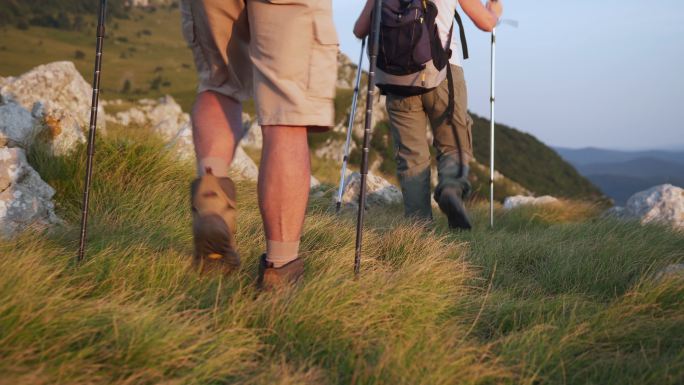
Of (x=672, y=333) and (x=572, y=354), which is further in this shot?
(x=672, y=333)

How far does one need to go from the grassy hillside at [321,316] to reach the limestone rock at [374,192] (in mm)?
4054

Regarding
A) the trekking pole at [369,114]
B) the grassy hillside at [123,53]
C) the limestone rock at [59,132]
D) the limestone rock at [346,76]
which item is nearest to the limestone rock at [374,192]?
the limestone rock at [59,132]

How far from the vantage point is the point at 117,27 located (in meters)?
138

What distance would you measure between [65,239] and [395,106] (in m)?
3.18

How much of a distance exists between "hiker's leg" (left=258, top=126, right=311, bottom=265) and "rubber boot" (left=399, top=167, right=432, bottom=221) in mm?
2952

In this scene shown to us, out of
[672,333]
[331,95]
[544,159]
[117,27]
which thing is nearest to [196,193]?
[331,95]

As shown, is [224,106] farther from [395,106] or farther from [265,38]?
[395,106]

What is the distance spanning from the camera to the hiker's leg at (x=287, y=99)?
8.89 ft

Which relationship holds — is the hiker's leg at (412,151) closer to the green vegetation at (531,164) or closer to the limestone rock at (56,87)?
the limestone rock at (56,87)

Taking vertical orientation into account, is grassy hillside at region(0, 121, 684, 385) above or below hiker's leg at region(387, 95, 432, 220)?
below

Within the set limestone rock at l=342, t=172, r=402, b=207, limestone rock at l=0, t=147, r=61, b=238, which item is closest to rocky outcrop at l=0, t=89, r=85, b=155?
limestone rock at l=0, t=147, r=61, b=238

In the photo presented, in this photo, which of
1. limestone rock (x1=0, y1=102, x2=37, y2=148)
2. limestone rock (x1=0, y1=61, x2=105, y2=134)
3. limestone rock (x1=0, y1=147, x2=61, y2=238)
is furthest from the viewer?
limestone rock (x1=0, y1=61, x2=105, y2=134)

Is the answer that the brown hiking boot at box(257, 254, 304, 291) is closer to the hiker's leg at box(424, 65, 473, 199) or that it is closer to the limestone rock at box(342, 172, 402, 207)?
the hiker's leg at box(424, 65, 473, 199)

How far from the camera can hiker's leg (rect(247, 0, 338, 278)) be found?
2711mm
